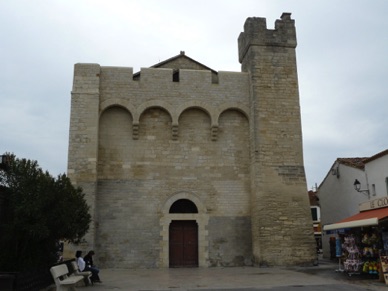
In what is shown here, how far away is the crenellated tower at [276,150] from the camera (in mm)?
15578

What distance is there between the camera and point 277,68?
17234mm

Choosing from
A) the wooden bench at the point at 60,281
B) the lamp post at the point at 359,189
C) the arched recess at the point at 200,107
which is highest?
the arched recess at the point at 200,107

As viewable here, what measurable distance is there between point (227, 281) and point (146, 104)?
813 centimetres

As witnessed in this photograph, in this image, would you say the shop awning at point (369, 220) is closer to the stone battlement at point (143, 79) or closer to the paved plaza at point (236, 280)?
the paved plaza at point (236, 280)

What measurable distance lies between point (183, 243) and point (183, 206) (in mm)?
1463

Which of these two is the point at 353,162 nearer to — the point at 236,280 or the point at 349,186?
the point at 349,186

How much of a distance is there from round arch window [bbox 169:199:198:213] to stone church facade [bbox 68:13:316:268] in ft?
0.13

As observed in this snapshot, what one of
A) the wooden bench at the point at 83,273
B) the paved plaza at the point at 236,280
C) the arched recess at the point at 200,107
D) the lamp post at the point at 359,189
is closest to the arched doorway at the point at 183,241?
the paved plaza at the point at 236,280

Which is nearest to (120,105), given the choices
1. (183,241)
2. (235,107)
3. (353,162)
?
(235,107)

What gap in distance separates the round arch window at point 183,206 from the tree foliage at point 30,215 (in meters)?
6.27

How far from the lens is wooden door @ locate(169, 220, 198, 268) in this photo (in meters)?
16.1

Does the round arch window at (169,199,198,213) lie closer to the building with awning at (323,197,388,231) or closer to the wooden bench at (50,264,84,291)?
the building with awning at (323,197,388,231)

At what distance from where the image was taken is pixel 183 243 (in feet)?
53.3

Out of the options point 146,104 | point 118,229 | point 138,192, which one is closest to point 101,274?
point 118,229
